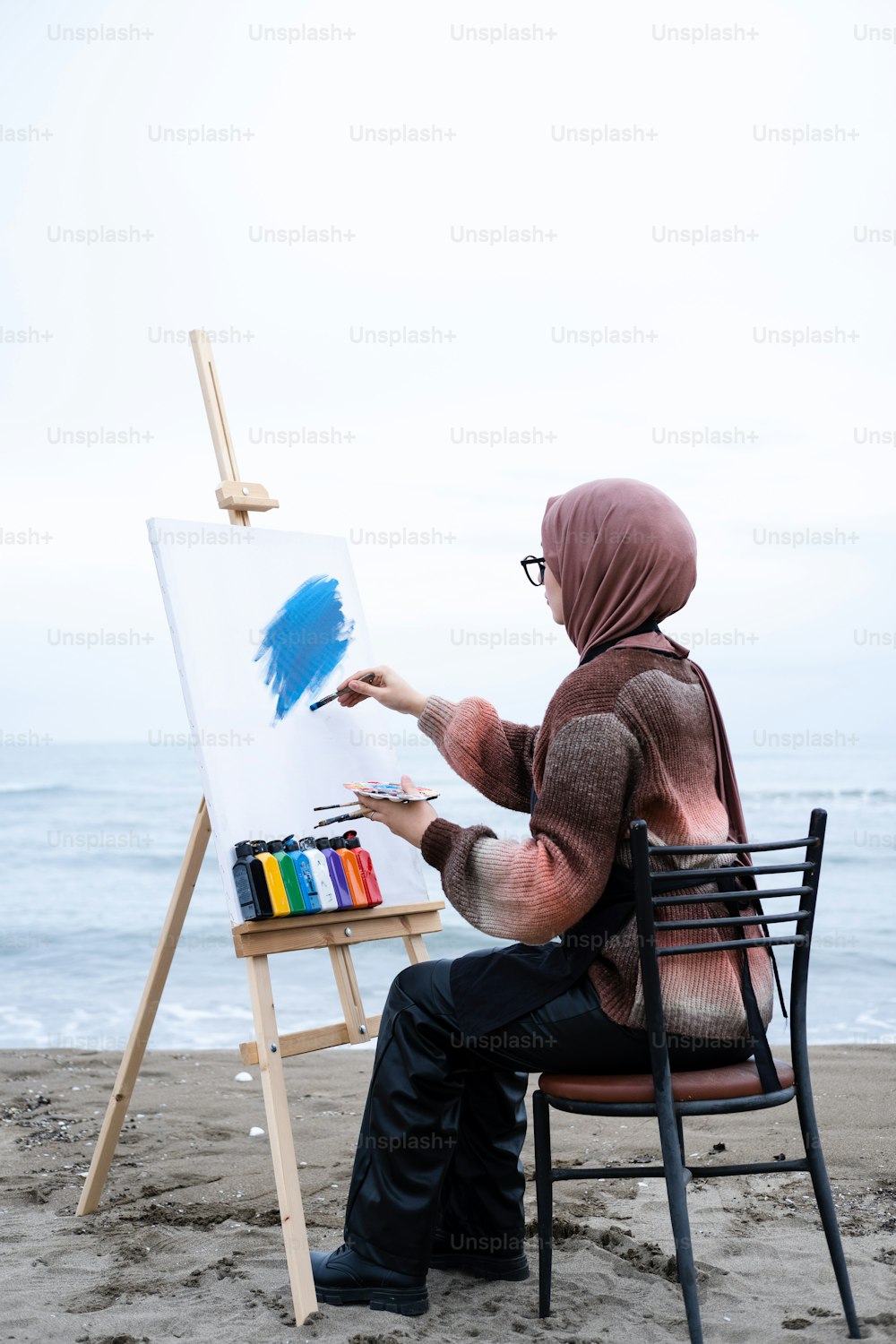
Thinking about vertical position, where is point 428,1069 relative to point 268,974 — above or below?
below

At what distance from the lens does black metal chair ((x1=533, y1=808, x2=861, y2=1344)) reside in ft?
6.22

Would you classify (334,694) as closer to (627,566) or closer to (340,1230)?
(627,566)

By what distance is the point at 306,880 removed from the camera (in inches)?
96.5

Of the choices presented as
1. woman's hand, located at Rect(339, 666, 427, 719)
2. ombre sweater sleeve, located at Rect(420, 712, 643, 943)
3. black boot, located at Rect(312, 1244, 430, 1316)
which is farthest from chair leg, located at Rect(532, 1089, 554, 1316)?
woman's hand, located at Rect(339, 666, 427, 719)

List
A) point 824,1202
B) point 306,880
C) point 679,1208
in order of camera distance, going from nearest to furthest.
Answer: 1. point 679,1208
2. point 824,1202
3. point 306,880

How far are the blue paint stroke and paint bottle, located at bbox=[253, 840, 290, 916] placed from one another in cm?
38

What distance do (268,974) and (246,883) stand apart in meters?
0.18

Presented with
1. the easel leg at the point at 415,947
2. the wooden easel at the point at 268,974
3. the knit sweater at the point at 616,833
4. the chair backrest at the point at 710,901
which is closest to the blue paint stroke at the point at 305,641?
the wooden easel at the point at 268,974

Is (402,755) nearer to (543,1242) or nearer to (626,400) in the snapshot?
(626,400)

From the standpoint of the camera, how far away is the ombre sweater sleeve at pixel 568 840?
1.96 meters

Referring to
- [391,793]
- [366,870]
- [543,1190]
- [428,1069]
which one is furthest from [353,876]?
[543,1190]

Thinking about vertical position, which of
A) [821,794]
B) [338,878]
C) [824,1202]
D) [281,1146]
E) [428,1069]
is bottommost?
[821,794]

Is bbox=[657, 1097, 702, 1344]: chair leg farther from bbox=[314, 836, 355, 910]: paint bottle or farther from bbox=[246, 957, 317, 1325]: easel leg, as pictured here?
bbox=[314, 836, 355, 910]: paint bottle

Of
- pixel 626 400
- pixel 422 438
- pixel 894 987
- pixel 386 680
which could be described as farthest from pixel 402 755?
pixel 386 680
